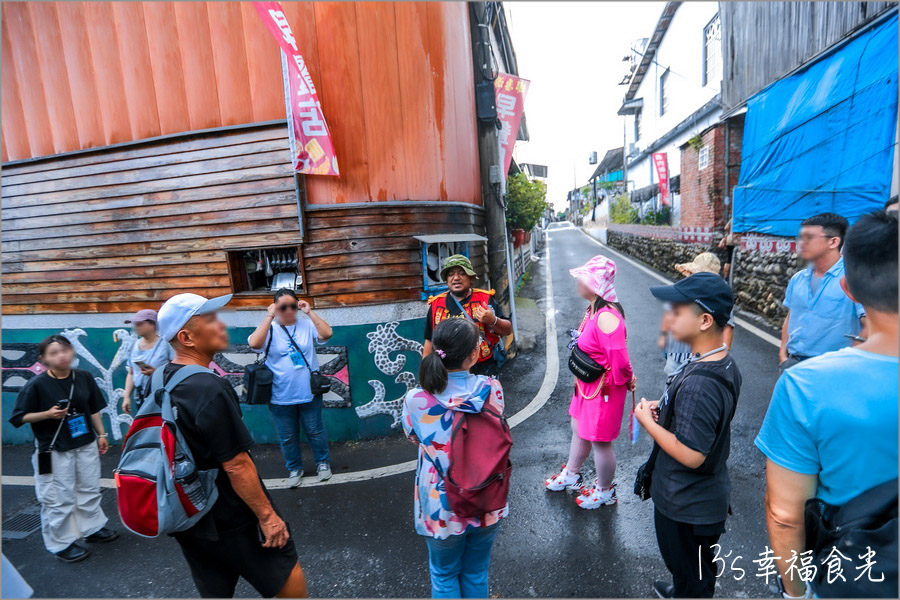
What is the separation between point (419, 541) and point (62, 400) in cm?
303

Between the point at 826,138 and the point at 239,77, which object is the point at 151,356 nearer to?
the point at 239,77

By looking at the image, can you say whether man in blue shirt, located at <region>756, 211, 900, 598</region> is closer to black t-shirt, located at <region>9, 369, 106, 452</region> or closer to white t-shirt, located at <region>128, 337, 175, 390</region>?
white t-shirt, located at <region>128, 337, 175, 390</region>

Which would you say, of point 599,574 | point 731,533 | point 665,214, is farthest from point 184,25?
point 665,214

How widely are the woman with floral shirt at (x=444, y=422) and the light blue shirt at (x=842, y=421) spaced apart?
110cm

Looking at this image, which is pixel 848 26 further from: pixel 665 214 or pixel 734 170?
pixel 665 214

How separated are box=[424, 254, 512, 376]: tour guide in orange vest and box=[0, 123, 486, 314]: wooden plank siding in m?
1.42

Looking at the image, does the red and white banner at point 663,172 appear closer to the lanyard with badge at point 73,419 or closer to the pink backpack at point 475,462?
the pink backpack at point 475,462

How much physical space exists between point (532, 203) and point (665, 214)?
856 cm

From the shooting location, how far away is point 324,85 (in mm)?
4844

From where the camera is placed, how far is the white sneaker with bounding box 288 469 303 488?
4.19 metres

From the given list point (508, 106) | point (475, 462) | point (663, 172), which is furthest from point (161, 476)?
point (663, 172)

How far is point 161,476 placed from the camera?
1.90 metres

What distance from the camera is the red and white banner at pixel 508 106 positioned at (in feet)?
24.7

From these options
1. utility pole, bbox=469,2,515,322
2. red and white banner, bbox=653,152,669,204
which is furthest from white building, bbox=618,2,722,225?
utility pole, bbox=469,2,515,322
